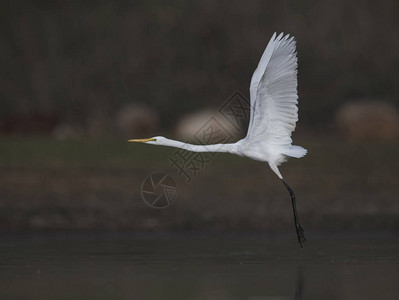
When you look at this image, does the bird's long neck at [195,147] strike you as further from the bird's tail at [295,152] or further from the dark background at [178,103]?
the dark background at [178,103]

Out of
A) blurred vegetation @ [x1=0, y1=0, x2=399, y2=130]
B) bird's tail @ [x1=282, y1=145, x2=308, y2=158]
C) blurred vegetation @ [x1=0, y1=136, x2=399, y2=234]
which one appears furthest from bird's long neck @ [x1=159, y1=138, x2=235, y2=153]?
blurred vegetation @ [x1=0, y1=0, x2=399, y2=130]

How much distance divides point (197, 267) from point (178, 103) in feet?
37.1

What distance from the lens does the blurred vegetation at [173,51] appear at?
20562 mm

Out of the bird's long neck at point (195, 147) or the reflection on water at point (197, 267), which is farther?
the bird's long neck at point (195, 147)

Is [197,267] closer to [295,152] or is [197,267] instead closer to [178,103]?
[295,152]

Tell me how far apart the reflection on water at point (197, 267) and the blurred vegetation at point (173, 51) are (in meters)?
8.79

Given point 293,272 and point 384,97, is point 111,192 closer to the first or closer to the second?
point 293,272

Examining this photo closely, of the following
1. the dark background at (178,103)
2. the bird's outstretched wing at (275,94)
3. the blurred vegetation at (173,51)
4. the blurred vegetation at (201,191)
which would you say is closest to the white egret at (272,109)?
the bird's outstretched wing at (275,94)

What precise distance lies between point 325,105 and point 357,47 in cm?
267

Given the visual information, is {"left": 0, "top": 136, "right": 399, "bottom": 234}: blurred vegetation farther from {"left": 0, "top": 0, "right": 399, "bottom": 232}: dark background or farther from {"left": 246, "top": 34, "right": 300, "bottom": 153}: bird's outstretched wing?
{"left": 246, "top": 34, "right": 300, "bottom": 153}: bird's outstretched wing

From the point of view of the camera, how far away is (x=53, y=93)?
68.6ft

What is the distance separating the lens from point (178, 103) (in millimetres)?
20516

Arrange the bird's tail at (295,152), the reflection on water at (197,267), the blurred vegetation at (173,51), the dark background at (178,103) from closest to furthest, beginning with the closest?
the reflection on water at (197,267)
the bird's tail at (295,152)
the dark background at (178,103)
the blurred vegetation at (173,51)

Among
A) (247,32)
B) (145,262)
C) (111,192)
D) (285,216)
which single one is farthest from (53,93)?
(145,262)
